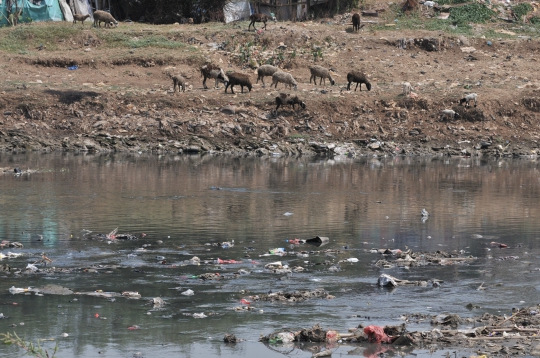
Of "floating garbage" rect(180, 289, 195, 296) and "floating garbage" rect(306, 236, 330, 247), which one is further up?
"floating garbage" rect(180, 289, 195, 296)

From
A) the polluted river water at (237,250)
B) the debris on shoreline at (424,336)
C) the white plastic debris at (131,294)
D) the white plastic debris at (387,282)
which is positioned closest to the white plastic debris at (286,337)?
the debris on shoreline at (424,336)

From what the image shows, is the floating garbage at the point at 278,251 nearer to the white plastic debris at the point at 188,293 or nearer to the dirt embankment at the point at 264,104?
the white plastic debris at the point at 188,293

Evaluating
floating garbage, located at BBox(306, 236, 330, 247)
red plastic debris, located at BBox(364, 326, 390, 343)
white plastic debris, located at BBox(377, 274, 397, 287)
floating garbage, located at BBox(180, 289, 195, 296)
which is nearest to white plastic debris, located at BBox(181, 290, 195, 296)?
floating garbage, located at BBox(180, 289, 195, 296)

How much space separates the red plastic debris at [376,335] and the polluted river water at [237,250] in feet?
0.53

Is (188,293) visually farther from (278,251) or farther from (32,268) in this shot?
(278,251)

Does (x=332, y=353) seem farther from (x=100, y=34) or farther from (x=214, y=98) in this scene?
(x=100, y=34)

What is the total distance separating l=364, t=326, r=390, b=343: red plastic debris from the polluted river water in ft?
0.53

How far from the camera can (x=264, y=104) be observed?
88.8 feet

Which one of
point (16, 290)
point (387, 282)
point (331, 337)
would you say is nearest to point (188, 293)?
point (16, 290)

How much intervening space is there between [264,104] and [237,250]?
15348 mm

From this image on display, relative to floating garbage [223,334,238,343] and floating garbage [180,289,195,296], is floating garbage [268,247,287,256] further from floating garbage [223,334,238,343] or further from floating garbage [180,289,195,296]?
floating garbage [223,334,238,343]

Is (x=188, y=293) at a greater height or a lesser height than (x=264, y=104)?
lesser

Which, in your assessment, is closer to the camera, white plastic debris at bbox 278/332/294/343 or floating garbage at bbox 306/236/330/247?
white plastic debris at bbox 278/332/294/343

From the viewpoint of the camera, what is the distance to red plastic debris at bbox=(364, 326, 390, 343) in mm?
8039
